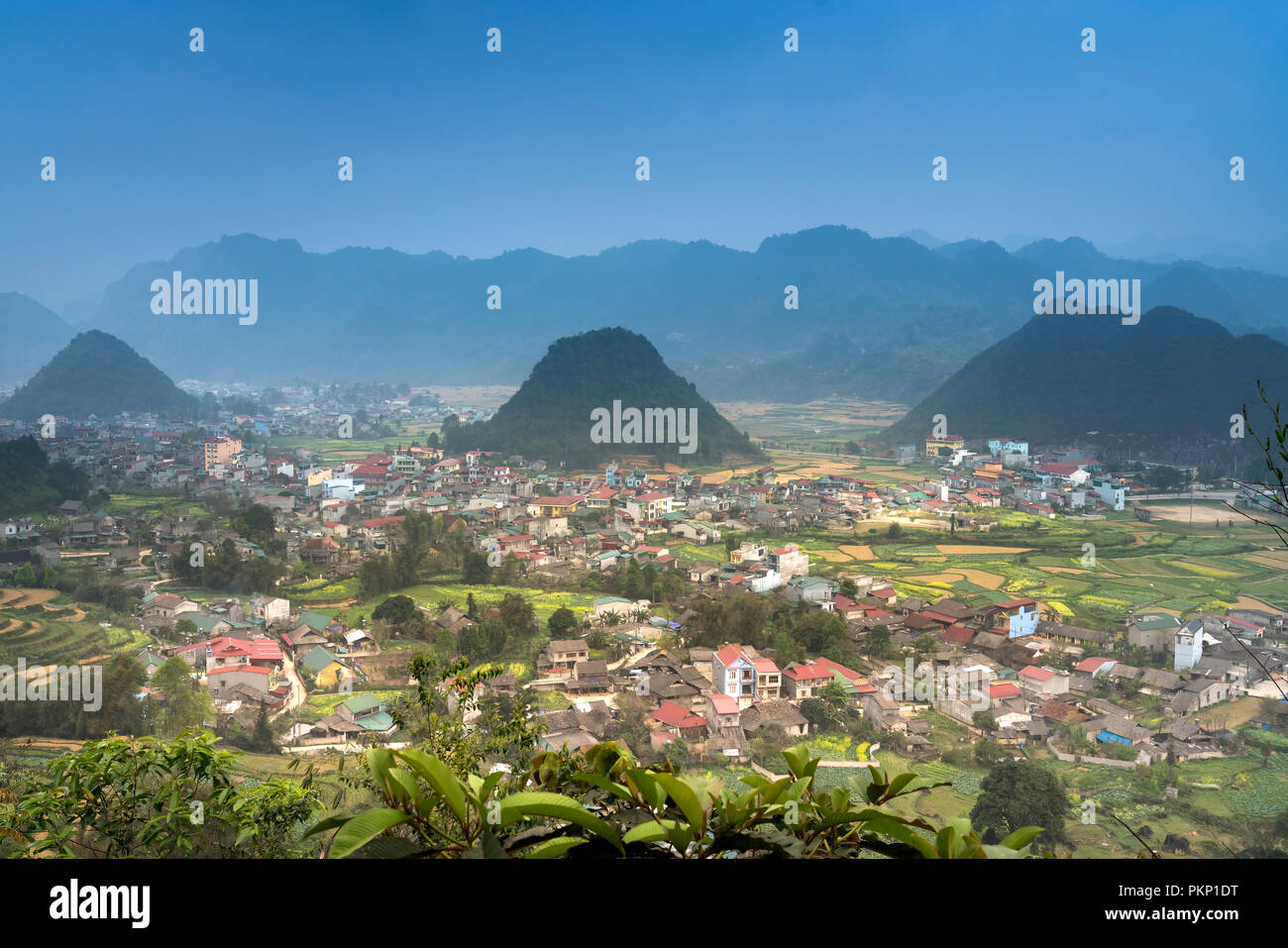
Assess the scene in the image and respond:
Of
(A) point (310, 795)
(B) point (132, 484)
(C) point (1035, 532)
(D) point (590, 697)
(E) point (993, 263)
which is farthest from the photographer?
(E) point (993, 263)

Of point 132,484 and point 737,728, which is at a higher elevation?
point 132,484

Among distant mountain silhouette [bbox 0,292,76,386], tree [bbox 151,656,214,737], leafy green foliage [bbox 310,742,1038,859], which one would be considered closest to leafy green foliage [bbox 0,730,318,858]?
leafy green foliage [bbox 310,742,1038,859]

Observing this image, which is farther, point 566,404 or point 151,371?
point 151,371

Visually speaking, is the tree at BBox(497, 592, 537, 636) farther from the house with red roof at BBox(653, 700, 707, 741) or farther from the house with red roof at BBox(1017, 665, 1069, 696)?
the house with red roof at BBox(1017, 665, 1069, 696)

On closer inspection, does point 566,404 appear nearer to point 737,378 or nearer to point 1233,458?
point 737,378

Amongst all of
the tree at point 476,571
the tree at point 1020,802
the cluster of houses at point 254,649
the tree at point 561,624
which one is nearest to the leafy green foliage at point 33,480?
the cluster of houses at point 254,649

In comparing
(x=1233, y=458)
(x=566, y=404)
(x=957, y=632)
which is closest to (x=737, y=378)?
(x=566, y=404)

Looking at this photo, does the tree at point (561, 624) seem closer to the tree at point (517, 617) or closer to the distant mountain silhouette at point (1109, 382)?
the tree at point (517, 617)
